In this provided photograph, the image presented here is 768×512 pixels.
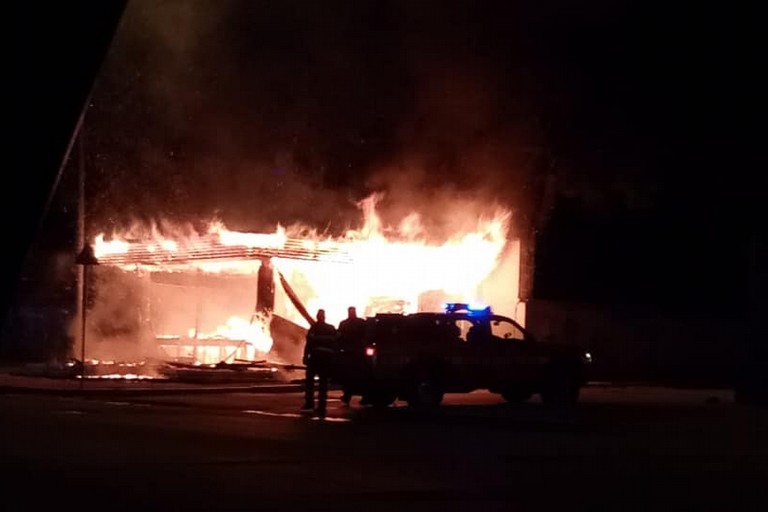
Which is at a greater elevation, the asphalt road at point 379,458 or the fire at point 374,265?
the fire at point 374,265

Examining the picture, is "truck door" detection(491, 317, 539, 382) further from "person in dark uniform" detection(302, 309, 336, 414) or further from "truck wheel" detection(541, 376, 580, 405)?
"person in dark uniform" detection(302, 309, 336, 414)

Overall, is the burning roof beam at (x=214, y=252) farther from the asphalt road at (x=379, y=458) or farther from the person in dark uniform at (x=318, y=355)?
the person in dark uniform at (x=318, y=355)

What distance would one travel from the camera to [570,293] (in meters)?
34.5

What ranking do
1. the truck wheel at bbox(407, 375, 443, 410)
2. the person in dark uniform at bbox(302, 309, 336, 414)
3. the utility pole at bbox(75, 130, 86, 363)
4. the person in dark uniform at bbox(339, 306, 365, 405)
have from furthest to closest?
1. the utility pole at bbox(75, 130, 86, 363)
2. the person in dark uniform at bbox(339, 306, 365, 405)
3. the truck wheel at bbox(407, 375, 443, 410)
4. the person in dark uniform at bbox(302, 309, 336, 414)

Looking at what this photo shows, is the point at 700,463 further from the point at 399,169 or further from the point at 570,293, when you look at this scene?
the point at 399,169

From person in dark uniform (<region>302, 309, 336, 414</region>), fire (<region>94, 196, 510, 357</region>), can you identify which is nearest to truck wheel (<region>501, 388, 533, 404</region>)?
person in dark uniform (<region>302, 309, 336, 414</region>)

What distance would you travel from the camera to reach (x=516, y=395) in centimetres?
2388

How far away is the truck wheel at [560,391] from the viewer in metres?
23.4

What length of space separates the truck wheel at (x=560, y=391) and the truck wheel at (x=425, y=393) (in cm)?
233

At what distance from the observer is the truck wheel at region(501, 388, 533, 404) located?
23500 mm

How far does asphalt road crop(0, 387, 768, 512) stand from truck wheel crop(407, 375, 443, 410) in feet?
0.91

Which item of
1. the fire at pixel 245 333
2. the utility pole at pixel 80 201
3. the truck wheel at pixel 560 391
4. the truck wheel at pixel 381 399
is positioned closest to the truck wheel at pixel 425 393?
the truck wheel at pixel 381 399

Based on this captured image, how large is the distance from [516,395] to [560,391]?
0.88m

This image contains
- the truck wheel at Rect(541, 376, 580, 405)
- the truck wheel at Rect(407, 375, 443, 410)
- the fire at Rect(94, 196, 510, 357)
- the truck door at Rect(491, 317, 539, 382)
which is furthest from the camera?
the fire at Rect(94, 196, 510, 357)
